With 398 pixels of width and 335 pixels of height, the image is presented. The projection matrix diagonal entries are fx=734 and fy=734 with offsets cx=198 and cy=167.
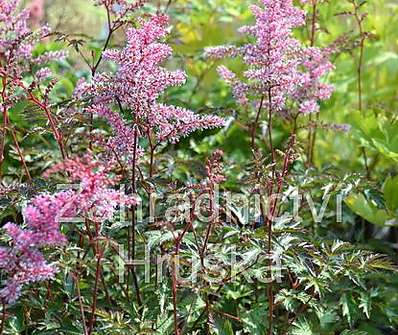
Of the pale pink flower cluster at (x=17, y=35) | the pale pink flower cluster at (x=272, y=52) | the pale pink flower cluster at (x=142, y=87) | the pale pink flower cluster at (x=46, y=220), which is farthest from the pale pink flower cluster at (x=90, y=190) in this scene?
the pale pink flower cluster at (x=272, y=52)

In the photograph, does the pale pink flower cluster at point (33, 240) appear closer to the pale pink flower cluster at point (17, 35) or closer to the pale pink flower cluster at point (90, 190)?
the pale pink flower cluster at point (90, 190)

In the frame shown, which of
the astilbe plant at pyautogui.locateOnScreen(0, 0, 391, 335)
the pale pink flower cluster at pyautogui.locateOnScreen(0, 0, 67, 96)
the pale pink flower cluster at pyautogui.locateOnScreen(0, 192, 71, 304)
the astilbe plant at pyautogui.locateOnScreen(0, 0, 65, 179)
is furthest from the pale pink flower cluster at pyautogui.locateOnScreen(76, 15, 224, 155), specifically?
the pale pink flower cluster at pyautogui.locateOnScreen(0, 192, 71, 304)

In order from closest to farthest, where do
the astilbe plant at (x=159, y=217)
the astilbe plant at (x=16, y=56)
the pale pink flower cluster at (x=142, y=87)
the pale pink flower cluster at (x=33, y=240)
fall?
the pale pink flower cluster at (x=33, y=240) < the astilbe plant at (x=159, y=217) < the pale pink flower cluster at (x=142, y=87) < the astilbe plant at (x=16, y=56)

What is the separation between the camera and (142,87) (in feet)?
6.16

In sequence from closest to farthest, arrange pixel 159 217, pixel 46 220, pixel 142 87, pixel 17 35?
pixel 46 220 < pixel 142 87 < pixel 159 217 < pixel 17 35

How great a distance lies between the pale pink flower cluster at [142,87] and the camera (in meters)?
1.86

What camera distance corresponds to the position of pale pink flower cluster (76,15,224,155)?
186 cm

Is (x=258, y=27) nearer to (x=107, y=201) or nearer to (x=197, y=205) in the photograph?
(x=197, y=205)

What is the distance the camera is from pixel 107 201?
5.49 ft

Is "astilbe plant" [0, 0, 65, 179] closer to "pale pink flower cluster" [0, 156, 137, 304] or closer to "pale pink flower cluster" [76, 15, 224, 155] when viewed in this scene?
"pale pink flower cluster" [76, 15, 224, 155]

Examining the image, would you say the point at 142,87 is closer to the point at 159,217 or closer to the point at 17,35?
the point at 159,217

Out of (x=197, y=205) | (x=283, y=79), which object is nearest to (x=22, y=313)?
(x=197, y=205)

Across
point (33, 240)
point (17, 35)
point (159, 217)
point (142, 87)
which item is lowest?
point (159, 217)

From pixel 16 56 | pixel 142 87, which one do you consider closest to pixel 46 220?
pixel 142 87
